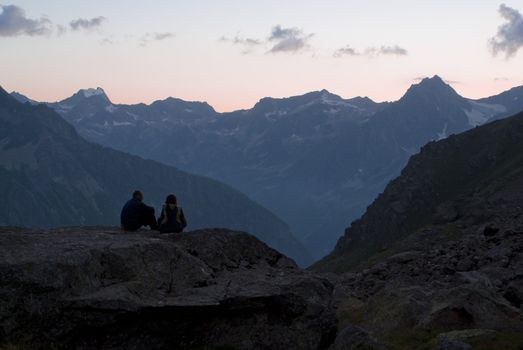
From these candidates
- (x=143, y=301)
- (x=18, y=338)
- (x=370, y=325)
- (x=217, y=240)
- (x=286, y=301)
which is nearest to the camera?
(x=18, y=338)

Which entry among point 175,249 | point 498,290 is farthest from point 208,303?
point 498,290

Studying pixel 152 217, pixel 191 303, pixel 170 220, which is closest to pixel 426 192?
pixel 152 217

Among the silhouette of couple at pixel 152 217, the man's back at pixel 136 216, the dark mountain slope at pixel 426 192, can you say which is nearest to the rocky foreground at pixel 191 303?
the man's back at pixel 136 216

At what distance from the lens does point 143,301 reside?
66.5 feet

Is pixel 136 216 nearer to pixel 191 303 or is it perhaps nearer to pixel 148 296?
pixel 148 296

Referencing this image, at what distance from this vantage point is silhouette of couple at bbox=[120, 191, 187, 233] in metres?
25.9

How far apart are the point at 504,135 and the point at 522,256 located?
165598mm

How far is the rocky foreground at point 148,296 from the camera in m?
19.4

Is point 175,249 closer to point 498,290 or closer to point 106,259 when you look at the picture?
point 106,259

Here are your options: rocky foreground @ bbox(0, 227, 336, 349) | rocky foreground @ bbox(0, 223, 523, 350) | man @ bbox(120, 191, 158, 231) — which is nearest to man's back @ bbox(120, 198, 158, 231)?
man @ bbox(120, 191, 158, 231)

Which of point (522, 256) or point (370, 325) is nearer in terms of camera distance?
point (370, 325)

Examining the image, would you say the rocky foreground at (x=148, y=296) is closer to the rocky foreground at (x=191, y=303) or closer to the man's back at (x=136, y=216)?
the rocky foreground at (x=191, y=303)

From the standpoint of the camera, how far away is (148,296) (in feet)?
67.8

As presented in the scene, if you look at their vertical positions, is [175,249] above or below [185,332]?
above
